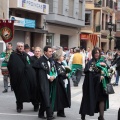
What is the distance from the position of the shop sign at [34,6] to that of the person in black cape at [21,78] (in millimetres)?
19422

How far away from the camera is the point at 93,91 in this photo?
9.33 metres

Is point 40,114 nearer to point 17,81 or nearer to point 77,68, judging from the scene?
point 17,81

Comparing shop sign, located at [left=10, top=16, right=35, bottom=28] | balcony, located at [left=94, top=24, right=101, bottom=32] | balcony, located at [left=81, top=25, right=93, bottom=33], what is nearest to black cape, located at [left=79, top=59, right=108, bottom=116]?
shop sign, located at [left=10, top=16, right=35, bottom=28]

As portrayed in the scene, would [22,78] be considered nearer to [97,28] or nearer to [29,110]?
[29,110]

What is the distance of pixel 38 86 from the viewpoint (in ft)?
31.9

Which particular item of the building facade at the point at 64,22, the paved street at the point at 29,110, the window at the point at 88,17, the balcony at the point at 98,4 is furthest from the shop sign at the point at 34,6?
the paved street at the point at 29,110

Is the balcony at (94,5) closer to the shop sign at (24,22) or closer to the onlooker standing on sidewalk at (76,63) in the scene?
the shop sign at (24,22)

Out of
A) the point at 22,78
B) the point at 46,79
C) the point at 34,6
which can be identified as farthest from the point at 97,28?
the point at 46,79

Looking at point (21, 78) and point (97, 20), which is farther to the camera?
point (97, 20)

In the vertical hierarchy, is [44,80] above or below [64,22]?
below

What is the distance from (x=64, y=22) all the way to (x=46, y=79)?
2811 centimetres

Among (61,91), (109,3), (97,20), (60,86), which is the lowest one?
(61,91)

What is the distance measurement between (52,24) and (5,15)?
7.95 m

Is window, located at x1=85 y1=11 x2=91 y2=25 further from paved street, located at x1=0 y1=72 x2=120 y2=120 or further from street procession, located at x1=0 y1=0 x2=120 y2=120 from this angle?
paved street, located at x1=0 y1=72 x2=120 y2=120
